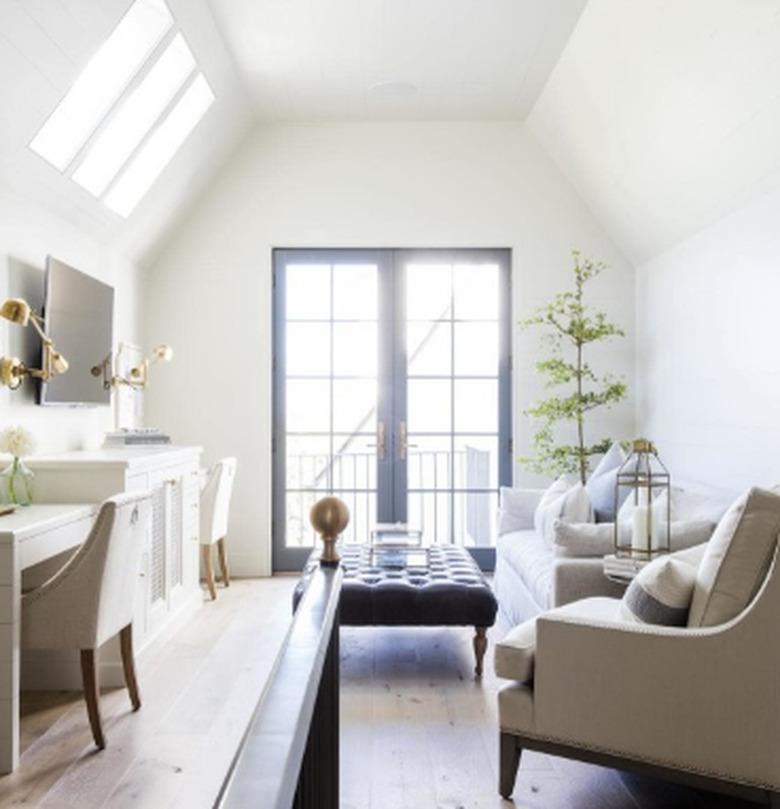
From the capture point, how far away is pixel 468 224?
18.7ft

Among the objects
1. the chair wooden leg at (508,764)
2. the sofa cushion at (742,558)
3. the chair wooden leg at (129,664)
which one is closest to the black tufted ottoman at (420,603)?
the chair wooden leg at (129,664)

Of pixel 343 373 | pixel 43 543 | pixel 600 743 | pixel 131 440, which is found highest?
pixel 343 373

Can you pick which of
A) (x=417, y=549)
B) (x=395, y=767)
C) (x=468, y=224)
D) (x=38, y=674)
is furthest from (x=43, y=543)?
(x=468, y=224)

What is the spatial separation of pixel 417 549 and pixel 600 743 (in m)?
1.98

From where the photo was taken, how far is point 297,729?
773 millimetres

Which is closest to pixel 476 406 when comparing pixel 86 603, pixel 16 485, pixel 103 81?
pixel 103 81

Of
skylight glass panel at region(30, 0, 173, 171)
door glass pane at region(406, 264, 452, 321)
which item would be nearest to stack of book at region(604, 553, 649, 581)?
skylight glass panel at region(30, 0, 173, 171)

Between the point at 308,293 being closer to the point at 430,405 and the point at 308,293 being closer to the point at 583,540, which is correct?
the point at 430,405

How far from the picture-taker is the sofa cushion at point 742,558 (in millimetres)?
2158

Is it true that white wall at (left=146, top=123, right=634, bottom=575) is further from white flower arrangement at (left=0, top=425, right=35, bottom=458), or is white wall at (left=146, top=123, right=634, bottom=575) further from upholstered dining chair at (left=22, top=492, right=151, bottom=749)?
upholstered dining chair at (left=22, top=492, right=151, bottom=749)

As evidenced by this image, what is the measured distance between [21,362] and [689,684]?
304cm

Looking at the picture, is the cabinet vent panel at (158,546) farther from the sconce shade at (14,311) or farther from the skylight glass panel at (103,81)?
the skylight glass panel at (103,81)

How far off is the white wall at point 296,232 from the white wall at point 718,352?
1.89ft

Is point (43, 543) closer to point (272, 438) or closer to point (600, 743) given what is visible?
point (600, 743)
